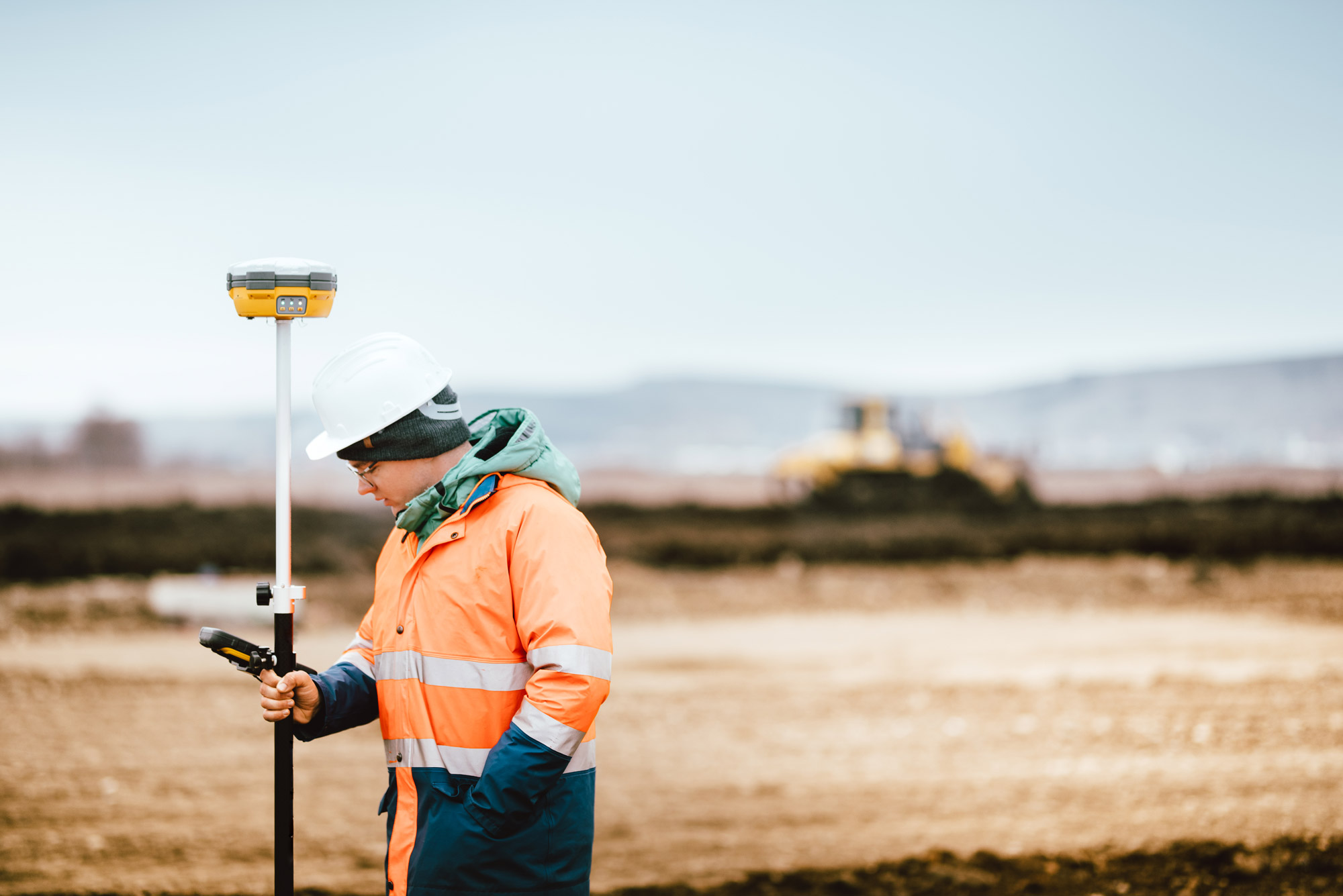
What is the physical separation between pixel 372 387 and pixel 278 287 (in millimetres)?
364

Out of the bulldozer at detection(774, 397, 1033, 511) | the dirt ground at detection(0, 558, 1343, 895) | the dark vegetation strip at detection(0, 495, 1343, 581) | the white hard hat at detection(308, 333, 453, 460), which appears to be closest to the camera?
the white hard hat at detection(308, 333, 453, 460)

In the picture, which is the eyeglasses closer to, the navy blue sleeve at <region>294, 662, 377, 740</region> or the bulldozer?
the navy blue sleeve at <region>294, 662, 377, 740</region>

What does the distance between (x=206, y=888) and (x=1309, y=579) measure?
1855cm

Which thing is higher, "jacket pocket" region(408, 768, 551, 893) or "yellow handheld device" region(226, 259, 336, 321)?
"yellow handheld device" region(226, 259, 336, 321)

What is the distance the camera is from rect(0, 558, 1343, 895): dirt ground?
16.8 ft

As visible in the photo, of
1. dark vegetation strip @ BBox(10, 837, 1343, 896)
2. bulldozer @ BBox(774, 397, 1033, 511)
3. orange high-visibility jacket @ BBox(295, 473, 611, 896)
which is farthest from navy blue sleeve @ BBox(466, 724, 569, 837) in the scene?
bulldozer @ BBox(774, 397, 1033, 511)

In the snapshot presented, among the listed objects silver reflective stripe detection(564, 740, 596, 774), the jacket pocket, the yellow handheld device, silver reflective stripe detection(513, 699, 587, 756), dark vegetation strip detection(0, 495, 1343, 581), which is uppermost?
the yellow handheld device

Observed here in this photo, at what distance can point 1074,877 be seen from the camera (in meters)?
4.59

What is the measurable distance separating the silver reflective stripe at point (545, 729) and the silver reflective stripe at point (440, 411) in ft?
2.10

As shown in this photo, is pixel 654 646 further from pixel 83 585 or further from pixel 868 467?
pixel 868 467

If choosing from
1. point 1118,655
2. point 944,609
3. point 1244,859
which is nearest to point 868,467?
point 944,609

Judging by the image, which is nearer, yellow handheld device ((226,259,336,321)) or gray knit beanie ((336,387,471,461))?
gray knit beanie ((336,387,471,461))

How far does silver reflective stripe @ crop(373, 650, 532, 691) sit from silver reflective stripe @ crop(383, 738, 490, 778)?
0.13 m

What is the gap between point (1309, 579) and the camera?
17.8 meters
